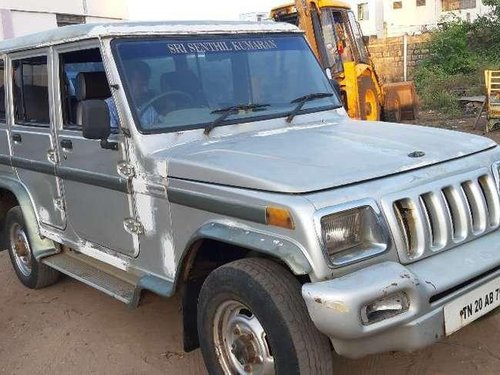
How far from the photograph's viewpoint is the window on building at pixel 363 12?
35.7 meters

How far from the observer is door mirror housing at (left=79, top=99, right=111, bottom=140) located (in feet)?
11.0

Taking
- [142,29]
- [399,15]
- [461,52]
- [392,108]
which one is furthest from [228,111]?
[399,15]

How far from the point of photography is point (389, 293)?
2480mm

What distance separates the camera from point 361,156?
3.04 metres

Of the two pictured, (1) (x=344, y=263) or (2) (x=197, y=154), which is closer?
(1) (x=344, y=263)

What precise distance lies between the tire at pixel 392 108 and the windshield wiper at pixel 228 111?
28.7ft

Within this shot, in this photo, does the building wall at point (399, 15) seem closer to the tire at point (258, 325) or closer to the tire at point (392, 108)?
the tire at point (392, 108)

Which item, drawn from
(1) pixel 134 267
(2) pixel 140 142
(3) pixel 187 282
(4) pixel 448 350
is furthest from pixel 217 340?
(4) pixel 448 350

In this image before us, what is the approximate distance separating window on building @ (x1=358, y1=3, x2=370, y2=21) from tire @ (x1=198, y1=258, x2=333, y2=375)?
35.0 metres

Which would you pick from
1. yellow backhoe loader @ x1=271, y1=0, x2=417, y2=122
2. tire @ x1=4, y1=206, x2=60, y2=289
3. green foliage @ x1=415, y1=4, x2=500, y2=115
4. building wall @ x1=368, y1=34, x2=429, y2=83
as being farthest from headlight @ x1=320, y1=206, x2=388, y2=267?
building wall @ x1=368, y1=34, x2=429, y2=83

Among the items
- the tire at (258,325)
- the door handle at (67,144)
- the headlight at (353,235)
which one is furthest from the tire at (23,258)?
the headlight at (353,235)

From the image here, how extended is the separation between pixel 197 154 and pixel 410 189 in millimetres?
1158

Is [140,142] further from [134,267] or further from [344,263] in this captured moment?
[344,263]

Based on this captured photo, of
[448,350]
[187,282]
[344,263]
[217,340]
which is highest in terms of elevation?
[344,263]
